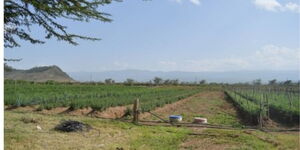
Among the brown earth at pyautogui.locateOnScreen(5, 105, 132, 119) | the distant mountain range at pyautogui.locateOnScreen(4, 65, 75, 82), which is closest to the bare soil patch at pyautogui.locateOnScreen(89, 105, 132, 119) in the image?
the brown earth at pyautogui.locateOnScreen(5, 105, 132, 119)

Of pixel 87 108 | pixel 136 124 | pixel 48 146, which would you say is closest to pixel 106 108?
pixel 87 108

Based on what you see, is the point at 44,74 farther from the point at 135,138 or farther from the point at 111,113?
the point at 135,138

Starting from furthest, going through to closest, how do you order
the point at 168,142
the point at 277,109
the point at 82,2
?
1. the point at 277,109
2. the point at 168,142
3. the point at 82,2

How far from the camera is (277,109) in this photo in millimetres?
17078

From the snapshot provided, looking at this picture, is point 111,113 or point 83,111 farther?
point 111,113

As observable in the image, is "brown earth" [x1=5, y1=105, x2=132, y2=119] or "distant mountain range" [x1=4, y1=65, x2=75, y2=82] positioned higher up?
"distant mountain range" [x1=4, y1=65, x2=75, y2=82]

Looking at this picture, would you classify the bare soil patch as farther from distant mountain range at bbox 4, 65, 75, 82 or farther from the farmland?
distant mountain range at bbox 4, 65, 75, 82

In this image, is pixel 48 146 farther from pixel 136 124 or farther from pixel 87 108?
pixel 87 108

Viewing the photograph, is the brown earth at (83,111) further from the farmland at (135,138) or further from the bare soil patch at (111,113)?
the farmland at (135,138)

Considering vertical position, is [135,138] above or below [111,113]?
above

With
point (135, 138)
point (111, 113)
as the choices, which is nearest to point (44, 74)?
point (111, 113)

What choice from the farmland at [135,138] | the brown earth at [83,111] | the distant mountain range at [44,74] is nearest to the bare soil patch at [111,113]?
the brown earth at [83,111]

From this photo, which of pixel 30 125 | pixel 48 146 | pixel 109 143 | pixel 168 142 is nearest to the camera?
pixel 48 146

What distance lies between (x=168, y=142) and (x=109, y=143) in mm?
1566
